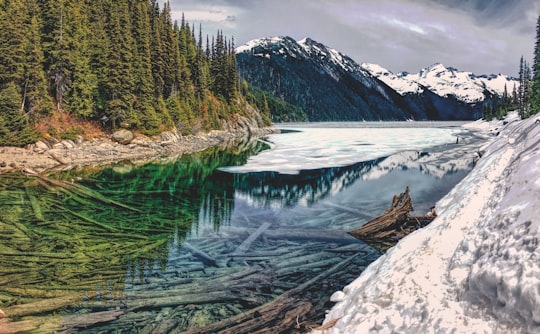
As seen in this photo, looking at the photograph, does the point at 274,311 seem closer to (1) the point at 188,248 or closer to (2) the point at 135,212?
(1) the point at 188,248

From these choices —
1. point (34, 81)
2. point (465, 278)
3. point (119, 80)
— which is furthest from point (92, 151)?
point (465, 278)

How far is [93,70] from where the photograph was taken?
174 ft

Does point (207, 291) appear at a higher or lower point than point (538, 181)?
lower

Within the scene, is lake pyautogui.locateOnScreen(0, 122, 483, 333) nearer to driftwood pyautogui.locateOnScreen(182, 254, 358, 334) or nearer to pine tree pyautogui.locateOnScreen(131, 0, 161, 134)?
driftwood pyautogui.locateOnScreen(182, 254, 358, 334)

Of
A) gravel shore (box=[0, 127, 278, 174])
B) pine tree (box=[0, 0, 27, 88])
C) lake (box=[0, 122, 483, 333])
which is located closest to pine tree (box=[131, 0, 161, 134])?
gravel shore (box=[0, 127, 278, 174])

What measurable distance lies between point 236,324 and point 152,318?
226 centimetres

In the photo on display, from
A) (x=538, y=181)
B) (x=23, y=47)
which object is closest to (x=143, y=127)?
(x=23, y=47)

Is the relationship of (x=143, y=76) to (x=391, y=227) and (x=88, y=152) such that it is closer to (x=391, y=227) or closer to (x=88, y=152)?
(x=88, y=152)

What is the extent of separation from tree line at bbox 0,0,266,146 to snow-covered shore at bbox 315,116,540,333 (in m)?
42.0

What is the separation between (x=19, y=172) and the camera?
33844mm

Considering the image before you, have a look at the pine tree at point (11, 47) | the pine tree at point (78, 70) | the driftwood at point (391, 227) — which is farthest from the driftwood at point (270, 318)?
the pine tree at point (78, 70)

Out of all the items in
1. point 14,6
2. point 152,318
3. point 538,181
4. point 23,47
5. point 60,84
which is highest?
point 14,6

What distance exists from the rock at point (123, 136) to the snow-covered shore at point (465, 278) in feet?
156

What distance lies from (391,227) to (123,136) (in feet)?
148
